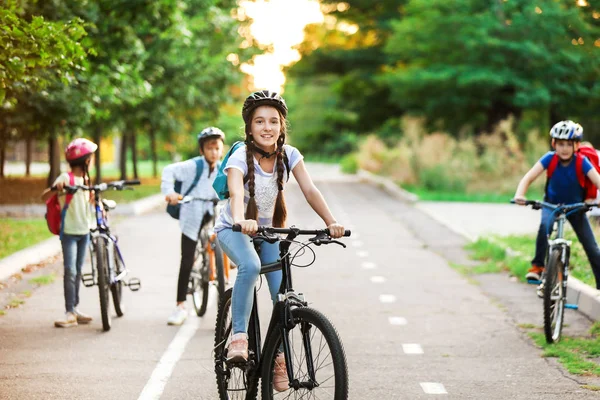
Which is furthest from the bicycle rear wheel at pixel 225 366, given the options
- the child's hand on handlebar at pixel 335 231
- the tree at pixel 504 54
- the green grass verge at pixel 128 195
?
the tree at pixel 504 54

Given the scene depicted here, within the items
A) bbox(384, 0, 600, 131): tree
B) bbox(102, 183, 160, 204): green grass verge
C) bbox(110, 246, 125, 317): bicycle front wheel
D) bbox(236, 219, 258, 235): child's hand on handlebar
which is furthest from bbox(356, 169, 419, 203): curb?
bbox(236, 219, 258, 235): child's hand on handlebar

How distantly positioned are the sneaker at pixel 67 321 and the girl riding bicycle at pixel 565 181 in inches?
162

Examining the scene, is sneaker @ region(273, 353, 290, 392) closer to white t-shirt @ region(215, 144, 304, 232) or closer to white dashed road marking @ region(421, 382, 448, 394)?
white t-shirt @ region(215, 144, 304, 232)

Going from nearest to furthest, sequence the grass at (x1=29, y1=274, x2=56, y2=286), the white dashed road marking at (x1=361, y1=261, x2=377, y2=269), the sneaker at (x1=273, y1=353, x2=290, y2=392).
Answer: the sneaker at (x1=273, y1=353, x2=290, y2=392), the grass at (x1=29, y1=274, x2=56, y2=286), the white dashed road marking at (x1=361, y1=261, x2=377, y2=269)

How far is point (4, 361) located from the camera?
7547 mm

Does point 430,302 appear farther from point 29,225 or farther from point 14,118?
point 14,118

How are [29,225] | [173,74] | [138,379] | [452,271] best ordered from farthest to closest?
[173,74], [29,225], [452,271], [138,379]

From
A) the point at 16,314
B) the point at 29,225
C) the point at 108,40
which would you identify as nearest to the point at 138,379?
the point at 16,314

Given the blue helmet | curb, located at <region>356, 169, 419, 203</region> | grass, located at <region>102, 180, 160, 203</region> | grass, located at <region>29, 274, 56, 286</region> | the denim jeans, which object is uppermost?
the blue helmet

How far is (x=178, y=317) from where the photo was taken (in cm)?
916

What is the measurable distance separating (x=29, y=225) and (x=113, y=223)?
194cm

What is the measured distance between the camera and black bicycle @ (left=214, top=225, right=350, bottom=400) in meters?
5.01

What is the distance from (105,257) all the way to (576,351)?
4.11m

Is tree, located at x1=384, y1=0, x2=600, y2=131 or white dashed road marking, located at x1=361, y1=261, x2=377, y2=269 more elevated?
tree, located at x1=384, y1=0, x2=600, y2=131
